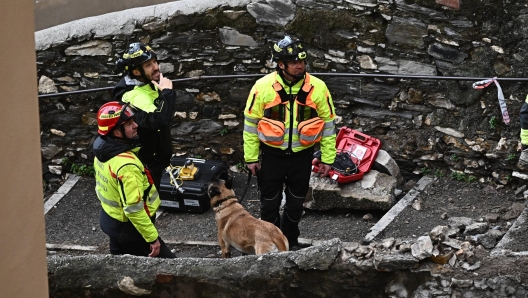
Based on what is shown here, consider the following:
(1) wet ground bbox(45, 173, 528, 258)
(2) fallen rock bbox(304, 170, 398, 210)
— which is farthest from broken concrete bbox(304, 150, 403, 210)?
(1) wet ground bbox(45, 173, 528, 258)

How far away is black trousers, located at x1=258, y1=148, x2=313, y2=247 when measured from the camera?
729cm

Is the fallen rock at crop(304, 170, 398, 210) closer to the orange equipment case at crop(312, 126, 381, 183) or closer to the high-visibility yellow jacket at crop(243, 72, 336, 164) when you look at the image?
the orange equipment case at crop(312, 126, 381, 183)

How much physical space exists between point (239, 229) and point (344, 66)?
2.52 meters

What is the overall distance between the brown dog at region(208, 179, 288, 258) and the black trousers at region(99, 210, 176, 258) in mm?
663

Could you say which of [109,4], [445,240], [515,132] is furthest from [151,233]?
[109,4]

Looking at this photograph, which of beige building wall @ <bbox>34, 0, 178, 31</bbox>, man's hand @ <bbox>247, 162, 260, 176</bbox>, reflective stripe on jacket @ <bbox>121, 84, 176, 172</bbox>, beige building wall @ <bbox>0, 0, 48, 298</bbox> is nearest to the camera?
beige building wall @ <bbox>0, 0, 48, 298</bbox>

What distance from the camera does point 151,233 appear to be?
6.36 meters

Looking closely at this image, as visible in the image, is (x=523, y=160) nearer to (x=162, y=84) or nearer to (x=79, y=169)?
(x=162, y=84)

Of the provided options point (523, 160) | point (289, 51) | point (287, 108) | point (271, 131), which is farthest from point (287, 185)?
point (523, 160)

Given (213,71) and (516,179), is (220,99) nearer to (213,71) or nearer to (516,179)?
(213,71)

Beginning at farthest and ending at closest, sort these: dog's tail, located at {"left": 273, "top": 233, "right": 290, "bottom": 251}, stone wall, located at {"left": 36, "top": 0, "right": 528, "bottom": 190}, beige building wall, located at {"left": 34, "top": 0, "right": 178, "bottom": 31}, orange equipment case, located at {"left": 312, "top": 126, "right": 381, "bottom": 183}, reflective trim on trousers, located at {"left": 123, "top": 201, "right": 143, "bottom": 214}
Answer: beige building wall, located at {"left": 34, "top": 0, "right": 178, "bottom": 31}, orange equipment case, located at {"left": 312, "top": 126, "right": 381, "bottom": 183}, stone wall, located at {"left": 36, "top": 0, "right": 528, "bottom": 190}, dog's tail, located at {"left": 273, "top": 233, "right": 290, "bottom": 251}, reflective trim on trousers, located at {"left": 123, "top": 201, "right": 143, "bottom": 214}

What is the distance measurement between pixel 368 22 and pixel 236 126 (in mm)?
1909

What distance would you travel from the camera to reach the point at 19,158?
11.3ft

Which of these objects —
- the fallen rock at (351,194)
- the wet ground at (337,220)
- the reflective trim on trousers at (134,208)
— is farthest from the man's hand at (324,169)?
the reflective trim on trousers at (134,208)
